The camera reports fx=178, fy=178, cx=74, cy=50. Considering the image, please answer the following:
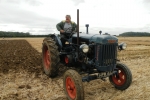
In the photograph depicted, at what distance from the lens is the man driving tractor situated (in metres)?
6.02

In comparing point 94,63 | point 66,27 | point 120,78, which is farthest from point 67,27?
point 120,78

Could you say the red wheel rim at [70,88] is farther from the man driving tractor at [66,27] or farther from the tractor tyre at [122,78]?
the man driving tractor at [66,27]

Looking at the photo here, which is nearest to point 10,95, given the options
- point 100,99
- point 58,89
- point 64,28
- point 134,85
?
point 58,89

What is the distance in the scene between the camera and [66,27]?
20.0ft

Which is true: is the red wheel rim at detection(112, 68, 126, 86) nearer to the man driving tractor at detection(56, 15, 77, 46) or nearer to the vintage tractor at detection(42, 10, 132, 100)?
the vintage tractor at detection(42, 10, 132, 100)

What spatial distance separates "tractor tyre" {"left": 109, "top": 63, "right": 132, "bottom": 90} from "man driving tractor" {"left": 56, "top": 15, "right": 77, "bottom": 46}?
80.3 inches

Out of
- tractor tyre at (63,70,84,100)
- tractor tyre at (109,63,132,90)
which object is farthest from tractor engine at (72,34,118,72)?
tractor tyre at (63,70,84,100)

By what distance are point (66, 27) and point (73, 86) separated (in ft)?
8.32

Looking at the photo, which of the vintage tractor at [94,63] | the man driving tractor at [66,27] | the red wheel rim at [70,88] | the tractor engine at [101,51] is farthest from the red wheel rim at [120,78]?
the man driving tractor at [66,27]

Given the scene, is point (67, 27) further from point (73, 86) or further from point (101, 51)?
point (73, 86)

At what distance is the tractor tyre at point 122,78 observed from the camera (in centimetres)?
482

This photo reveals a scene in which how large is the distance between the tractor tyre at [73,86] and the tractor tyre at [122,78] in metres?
1.54

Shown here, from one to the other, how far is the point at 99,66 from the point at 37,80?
7.51 ft

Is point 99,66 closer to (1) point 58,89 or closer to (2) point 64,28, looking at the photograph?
(1) point 58,89
